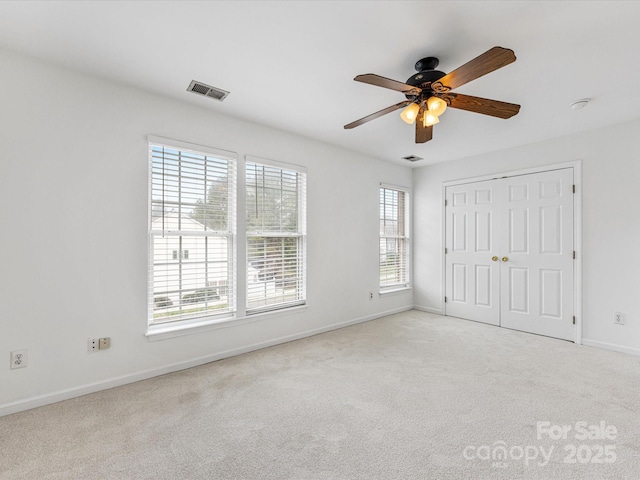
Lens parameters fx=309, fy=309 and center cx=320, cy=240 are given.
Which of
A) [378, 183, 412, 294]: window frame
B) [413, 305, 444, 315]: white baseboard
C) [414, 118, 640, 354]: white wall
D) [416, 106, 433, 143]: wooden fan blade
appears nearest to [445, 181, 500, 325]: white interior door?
[413, 305, 444, 315]: white baseboard

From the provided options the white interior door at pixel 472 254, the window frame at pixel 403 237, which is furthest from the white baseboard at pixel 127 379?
the white interior door at pixel 472 254

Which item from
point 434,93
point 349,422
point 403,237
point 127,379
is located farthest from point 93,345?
point 403,237

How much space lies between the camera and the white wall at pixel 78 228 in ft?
7.23

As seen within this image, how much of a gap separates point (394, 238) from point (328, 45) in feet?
11.8

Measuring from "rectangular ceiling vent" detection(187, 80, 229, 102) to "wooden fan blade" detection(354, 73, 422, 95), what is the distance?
1365mm

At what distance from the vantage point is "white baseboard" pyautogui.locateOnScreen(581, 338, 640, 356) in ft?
11.0

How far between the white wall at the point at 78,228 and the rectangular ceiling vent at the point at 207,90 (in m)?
0.23

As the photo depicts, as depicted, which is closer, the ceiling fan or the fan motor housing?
the ceiling fan

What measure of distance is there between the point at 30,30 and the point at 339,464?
3238mm

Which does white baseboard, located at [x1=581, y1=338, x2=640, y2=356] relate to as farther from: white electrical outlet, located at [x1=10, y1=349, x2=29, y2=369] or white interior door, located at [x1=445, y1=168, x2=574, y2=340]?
white electrical outlet, located at [x1=10, y1=349, x2=29, y2=369]

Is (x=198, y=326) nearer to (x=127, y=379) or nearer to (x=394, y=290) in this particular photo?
(x=127, y=379)

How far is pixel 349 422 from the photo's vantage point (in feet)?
6.79

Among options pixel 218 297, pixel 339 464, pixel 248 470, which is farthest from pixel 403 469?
pixel 218 297

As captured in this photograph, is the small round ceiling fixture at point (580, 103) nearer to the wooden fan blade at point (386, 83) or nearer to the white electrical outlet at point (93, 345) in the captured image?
the wooden fan blade at point (386, 83)
